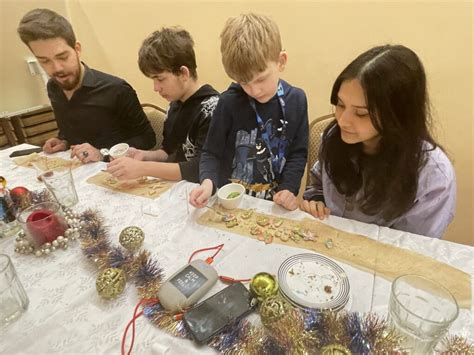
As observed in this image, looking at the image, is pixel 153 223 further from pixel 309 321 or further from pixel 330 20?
pixel 330 20

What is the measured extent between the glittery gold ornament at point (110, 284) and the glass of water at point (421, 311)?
0.53 meters

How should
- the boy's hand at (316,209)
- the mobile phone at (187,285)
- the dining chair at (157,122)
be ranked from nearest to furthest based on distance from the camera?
the mobile phone at (187,285)
the boy's hand at (316,209)
the dining chair at (157,122)

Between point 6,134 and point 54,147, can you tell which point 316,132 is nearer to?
point 54,147

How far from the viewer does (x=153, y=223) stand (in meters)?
0.86

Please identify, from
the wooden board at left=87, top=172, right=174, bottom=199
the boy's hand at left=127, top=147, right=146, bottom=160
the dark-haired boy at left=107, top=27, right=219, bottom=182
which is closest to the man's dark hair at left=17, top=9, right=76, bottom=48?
the dark-haired boy at left=107, top=27, right=219, bottom=182

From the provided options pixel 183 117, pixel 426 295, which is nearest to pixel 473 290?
pixel 426 295

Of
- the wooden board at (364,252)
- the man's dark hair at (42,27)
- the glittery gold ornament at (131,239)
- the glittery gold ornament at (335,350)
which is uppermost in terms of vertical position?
the man's dark hair at (42,27)

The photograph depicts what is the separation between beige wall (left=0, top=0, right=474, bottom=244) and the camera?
142cm

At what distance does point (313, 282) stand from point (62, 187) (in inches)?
31.0

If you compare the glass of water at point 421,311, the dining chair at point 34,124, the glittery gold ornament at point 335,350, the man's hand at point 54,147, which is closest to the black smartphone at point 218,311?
the glittery gold ornament at point 335,350

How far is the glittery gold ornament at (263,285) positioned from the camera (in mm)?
598

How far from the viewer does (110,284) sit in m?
0.62

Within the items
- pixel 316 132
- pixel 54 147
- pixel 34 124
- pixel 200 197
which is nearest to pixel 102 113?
pixel 54 147

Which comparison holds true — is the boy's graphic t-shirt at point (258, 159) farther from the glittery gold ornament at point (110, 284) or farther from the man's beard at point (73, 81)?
the man's beard at point (73, 81)
